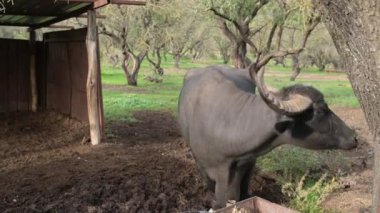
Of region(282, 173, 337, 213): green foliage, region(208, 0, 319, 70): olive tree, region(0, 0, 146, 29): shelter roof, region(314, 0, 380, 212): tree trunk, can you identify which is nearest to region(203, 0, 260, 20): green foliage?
region(208, 0, 319, 70): olive tree

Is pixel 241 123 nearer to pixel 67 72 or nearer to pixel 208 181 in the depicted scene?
pixel 208 181

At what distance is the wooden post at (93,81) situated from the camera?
32.3 ft

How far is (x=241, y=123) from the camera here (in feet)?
18.6

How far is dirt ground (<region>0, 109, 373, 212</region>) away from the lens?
261 inches

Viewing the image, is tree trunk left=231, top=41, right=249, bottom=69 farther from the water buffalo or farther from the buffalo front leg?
the buffalo front leg

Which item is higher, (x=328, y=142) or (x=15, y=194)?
(x=328, y=142)

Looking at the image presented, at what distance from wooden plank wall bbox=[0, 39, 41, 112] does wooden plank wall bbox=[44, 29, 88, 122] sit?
2.24 ft

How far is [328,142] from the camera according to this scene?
5160 millimetres

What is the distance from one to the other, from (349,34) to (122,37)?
2269 cm

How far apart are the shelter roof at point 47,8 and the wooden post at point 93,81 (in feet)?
1.60

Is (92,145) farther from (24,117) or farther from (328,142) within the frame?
(328,142)

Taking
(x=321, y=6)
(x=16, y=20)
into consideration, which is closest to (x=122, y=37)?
(x=16, y=20)

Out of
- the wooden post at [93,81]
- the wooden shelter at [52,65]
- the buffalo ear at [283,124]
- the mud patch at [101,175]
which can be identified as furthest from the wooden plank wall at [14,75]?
the buffalo ear at [283,124]

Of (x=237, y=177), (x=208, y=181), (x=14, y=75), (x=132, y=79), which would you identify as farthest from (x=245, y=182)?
(x=132, y=79)
